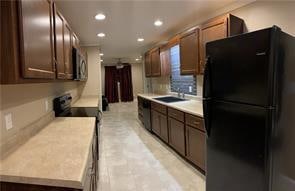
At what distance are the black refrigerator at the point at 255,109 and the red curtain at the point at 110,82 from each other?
10024 millimetres

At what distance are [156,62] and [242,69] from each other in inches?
157

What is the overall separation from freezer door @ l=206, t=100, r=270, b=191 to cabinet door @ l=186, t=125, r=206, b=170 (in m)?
0.58

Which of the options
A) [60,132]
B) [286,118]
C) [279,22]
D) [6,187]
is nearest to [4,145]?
[6,187]

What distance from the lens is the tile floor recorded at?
2.65m

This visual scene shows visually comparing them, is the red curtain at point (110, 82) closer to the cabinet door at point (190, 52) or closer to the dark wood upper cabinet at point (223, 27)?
the cabinet door at point (190, 52)

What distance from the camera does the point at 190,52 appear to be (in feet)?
11.3

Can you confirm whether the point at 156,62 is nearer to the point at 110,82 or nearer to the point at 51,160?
the point at 51,160

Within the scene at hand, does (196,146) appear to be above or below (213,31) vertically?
below

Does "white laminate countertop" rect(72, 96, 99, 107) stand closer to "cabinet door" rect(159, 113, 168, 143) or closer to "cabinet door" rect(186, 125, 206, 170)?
"cabinet door" rect(159, 113, 168, 143)

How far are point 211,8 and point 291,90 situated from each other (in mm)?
1918

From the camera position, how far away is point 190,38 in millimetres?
3418

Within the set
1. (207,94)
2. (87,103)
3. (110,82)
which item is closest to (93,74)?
(87,103)

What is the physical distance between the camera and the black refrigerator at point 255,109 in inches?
58.8

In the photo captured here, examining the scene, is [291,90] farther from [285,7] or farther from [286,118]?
[285,7]
